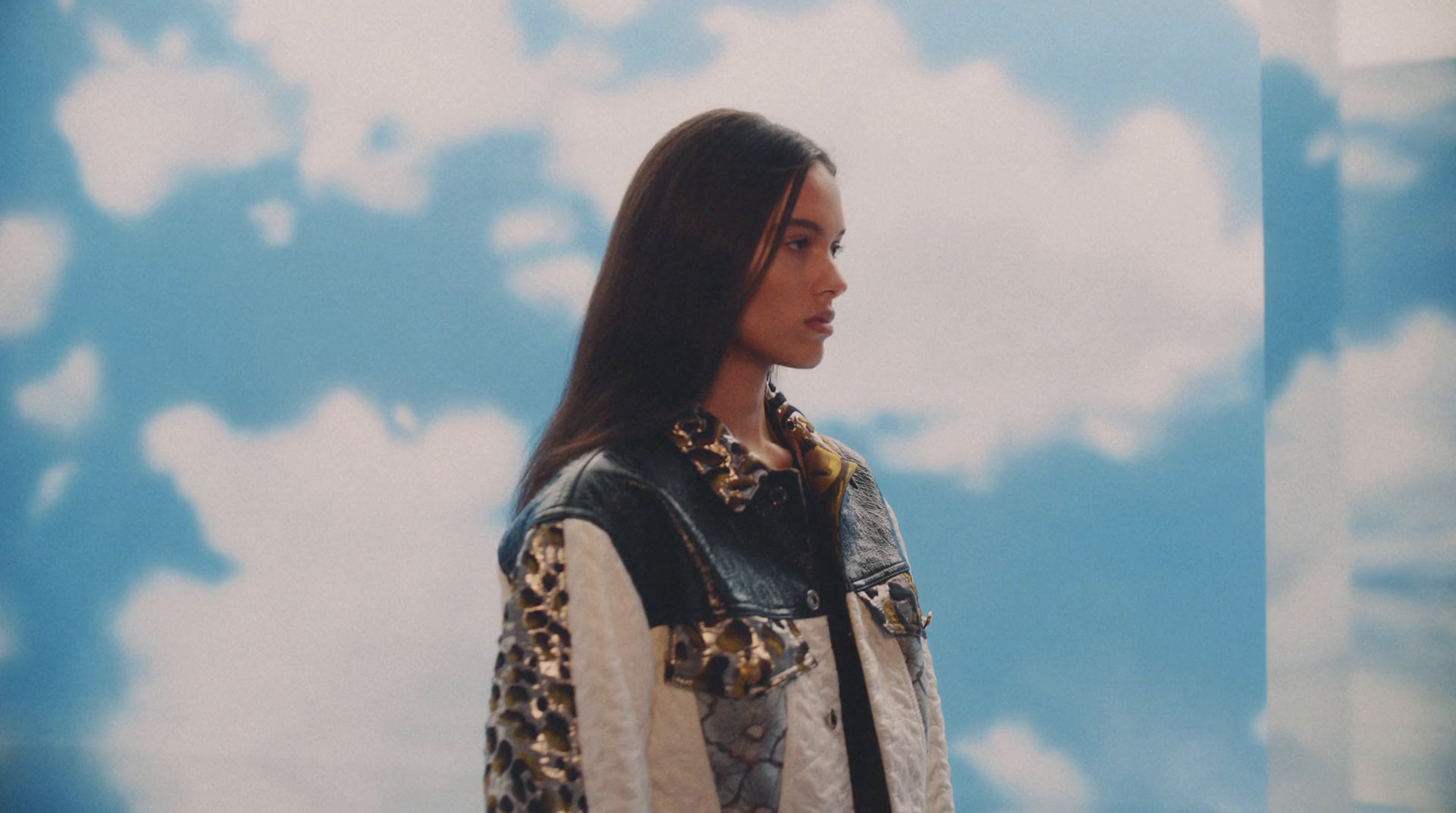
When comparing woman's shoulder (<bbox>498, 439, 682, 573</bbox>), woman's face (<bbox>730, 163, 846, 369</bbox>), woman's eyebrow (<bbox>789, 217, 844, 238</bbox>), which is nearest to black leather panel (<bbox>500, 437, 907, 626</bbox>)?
woman's shoulder (<bbox>498, 439, 682, 573</bbox>)

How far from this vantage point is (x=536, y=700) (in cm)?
93

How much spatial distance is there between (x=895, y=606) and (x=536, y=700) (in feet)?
1.47

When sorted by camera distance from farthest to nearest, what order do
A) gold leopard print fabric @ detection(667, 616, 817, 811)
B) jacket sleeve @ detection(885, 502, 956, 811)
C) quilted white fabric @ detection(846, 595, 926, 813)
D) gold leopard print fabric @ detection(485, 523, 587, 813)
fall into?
jacket sleeve @ detection(885, 502, 956, 811), quilted white fabric @ detection(846, 595, 926, 813), gold leopard print fabric @ detection(667, 616, 817, 811), gold leopard print fabric @ detection(485, 523, 587, 813)

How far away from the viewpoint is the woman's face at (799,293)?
3.90 feet

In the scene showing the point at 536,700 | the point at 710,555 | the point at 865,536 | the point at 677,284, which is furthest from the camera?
the point at 865,536

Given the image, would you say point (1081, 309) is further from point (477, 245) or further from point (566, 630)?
point (566, 630)

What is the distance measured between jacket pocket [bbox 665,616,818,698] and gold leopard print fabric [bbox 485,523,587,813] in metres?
0.12

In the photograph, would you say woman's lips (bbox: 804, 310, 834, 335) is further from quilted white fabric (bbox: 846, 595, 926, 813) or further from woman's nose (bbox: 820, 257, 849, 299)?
quilted white fabric (bbox: 846, 595, 926, 813)

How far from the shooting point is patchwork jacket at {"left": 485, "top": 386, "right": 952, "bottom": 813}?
93 centimetres

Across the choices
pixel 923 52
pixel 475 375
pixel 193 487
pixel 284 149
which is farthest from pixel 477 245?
pixel 923 52

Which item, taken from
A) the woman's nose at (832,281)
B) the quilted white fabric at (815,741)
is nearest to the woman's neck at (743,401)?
the woman's nose at (832,281)

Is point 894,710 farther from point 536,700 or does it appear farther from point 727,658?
point 536,700

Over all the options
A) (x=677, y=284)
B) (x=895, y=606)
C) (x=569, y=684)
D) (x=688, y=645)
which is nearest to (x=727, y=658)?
(x=688, y=645)

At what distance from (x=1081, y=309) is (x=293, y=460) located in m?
2.06
